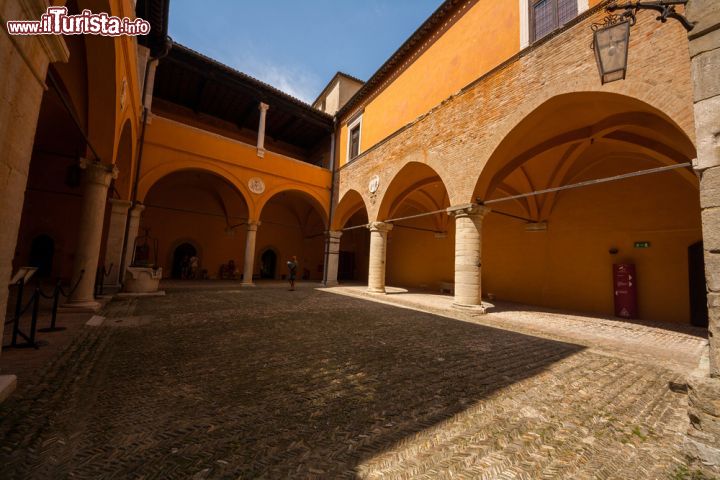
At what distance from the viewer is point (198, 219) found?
17156mm

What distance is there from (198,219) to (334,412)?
1784 cm

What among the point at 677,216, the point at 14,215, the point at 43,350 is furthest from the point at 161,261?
the point at 677,216

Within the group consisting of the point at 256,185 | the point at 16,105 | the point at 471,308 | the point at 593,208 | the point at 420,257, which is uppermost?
the point at 256,185

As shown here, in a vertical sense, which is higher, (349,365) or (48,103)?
(48,103)

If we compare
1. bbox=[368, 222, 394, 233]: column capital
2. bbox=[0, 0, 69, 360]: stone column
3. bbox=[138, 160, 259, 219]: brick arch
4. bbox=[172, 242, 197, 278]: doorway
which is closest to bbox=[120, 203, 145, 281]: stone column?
bbox=[138, 160, 259, 219]: brick arch

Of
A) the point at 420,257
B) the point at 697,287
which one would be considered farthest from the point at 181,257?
the point at 697,287

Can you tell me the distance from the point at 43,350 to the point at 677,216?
13737 mm

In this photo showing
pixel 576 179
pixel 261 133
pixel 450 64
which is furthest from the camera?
pixel 261 133

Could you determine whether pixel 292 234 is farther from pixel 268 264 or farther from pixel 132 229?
pixel 132 229

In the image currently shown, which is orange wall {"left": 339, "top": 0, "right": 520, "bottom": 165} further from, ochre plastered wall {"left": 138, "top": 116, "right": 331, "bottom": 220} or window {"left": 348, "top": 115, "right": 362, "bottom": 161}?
ochre plastered wall {"left": 138, "top": 116, "right": 331, "bottom": 220}

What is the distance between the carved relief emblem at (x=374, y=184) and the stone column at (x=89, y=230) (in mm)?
8729

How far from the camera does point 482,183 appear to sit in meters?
8.18

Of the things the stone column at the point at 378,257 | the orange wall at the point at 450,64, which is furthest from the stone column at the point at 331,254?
the orange wall at the point at 450,64

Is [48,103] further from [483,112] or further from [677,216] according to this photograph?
[677,216]
